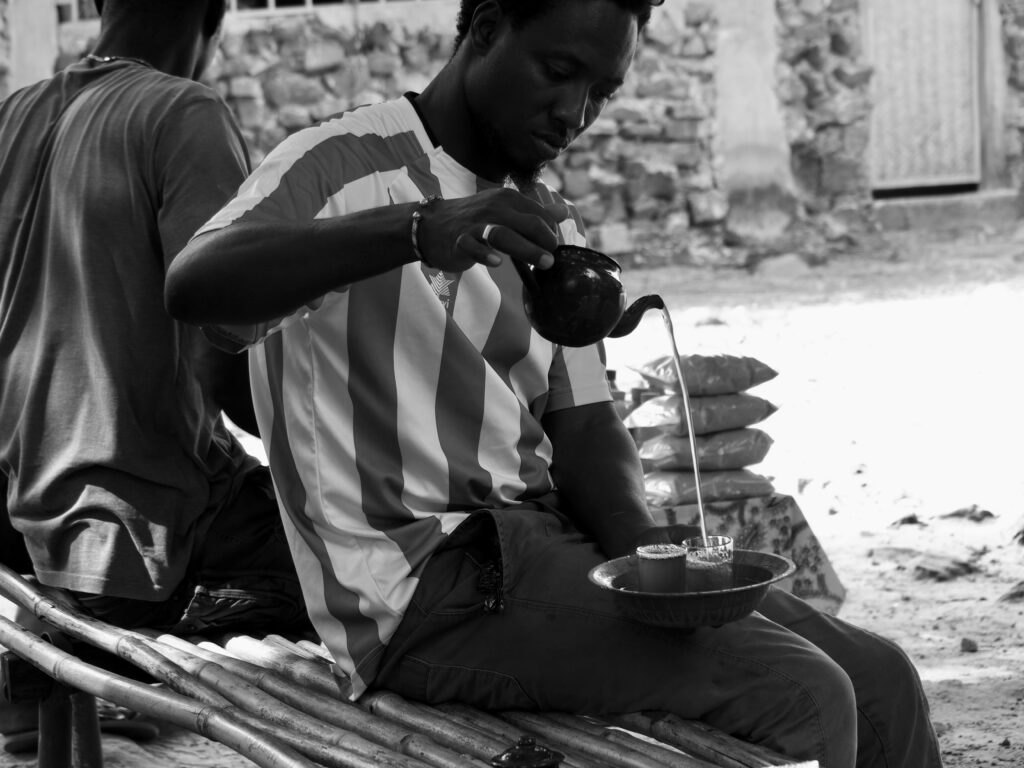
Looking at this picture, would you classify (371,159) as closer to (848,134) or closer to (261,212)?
(261,212)

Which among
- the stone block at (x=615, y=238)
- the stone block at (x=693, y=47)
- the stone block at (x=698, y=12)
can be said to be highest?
the stone block at (x=698, y=12)

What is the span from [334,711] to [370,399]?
0.51 m

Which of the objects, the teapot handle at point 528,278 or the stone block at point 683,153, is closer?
the teapot handle at point 528,278

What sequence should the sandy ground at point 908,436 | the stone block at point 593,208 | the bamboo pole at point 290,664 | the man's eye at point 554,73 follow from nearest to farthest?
the man's eye at point 554,73, the bamboo pole at point 290,664, the sandy ground at point 908,436, the stone block at point 593,208

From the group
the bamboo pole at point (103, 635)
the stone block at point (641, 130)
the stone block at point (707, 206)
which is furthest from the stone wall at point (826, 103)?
the bamboo pole at point (103, 635)

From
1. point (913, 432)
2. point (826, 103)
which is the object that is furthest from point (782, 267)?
point (913, 432)

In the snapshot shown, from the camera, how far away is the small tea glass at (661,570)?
2004 millimetres

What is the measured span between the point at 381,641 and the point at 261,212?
0.68 m

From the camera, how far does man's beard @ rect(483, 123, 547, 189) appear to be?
2.32 m

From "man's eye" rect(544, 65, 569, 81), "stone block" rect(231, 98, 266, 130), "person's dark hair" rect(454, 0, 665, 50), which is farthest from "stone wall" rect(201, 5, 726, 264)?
"man's eye" rect(544, 65, 569, 81)

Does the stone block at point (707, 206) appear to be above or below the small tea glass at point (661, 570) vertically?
below

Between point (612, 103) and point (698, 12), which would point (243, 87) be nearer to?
point (612, 103)

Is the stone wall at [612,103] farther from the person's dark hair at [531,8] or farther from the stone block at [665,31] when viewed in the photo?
the person's dark hair at [531,8]

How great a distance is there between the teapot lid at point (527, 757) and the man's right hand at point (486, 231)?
0.65 meters
